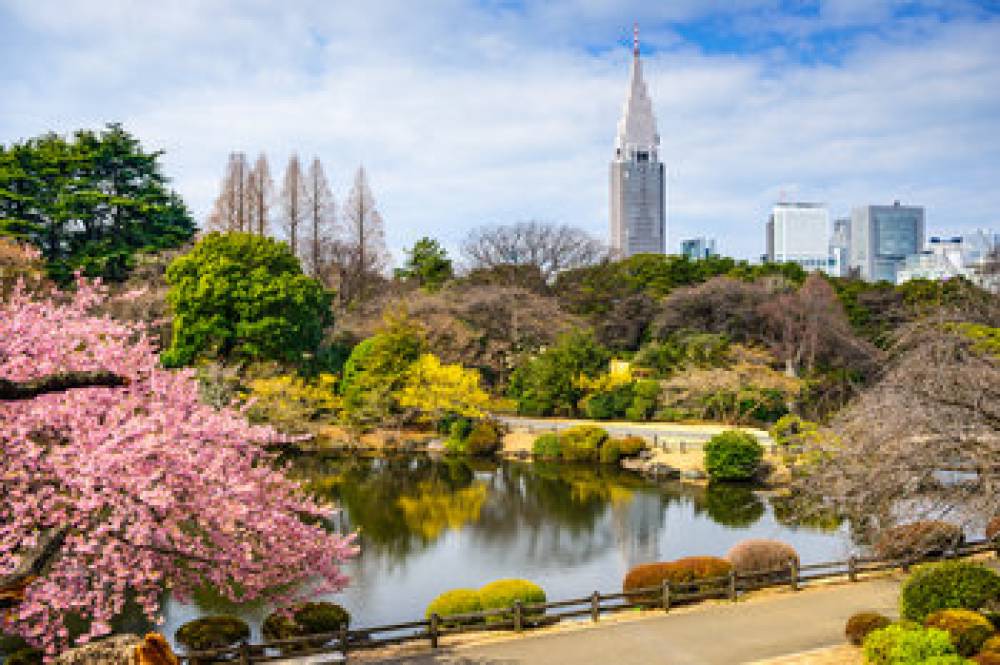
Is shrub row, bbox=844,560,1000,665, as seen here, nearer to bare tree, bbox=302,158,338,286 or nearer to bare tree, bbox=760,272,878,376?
bare tree, bbox=760,272,878,376

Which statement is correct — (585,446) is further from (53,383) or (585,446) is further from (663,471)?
(53,383)

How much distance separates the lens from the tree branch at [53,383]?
7.87 m

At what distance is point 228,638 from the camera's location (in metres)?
13.7

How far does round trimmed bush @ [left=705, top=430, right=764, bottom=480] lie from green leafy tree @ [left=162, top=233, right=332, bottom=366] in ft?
66.4

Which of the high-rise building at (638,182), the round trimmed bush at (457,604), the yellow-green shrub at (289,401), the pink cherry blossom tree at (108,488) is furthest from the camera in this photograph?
the high-rise building at (638,182)

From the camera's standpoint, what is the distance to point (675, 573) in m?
16.6

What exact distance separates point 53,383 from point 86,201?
138 ft

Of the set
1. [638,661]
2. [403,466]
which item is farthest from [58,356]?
[403,466]

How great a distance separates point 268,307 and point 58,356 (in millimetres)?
31307

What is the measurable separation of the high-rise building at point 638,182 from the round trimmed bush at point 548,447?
5740 inches

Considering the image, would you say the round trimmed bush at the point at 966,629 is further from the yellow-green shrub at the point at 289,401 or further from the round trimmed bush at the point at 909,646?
the yellow-green shrub at the point at 289,401

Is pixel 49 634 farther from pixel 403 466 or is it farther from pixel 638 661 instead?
pixel 403 466

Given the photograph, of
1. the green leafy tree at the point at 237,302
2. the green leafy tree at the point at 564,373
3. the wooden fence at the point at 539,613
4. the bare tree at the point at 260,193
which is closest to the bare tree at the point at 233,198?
the bare tree at the point at 260,193

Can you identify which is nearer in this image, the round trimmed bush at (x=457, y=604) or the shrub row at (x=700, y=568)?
the round trimmed bush at (x=457, y=604)
